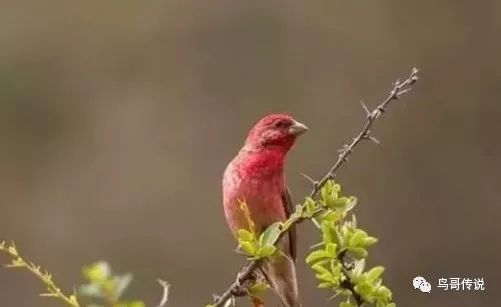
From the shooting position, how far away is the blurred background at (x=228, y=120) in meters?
5.47

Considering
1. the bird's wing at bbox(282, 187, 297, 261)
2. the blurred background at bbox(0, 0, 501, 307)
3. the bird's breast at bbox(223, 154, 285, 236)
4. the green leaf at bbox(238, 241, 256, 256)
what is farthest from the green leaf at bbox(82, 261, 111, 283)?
the blurred background at bbox(0, 0, 501, 307)

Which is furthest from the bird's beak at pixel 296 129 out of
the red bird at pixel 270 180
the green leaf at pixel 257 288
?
the green leaf at pixel 257 288

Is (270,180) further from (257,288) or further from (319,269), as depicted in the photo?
(319,269)

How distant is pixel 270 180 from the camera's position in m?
1.99

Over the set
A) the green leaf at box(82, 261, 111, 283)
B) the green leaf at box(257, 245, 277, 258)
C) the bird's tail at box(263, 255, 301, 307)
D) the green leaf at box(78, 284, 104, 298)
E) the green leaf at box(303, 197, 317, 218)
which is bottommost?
the green leaf at box(78, 284, 104, 298)

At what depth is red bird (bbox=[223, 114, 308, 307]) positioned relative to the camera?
1898 mm

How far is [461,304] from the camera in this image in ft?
17.5

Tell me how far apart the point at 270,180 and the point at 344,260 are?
96cm

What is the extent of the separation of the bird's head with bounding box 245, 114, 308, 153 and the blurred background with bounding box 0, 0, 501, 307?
3121 millimetres

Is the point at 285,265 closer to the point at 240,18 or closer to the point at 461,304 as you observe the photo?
the point at 461,304

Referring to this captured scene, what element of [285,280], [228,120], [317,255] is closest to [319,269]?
[317,255]

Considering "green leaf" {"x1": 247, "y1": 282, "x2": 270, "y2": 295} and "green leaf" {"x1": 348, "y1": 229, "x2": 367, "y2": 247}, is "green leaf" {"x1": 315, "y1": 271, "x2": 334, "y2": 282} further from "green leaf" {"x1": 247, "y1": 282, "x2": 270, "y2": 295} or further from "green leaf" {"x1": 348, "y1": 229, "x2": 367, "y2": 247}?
"green leaf" {"x1": 247, "y1": 282, "x2": 270, "y2": 295}

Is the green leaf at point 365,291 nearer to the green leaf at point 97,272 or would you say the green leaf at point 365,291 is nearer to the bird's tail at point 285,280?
the green leaf at point 97,272

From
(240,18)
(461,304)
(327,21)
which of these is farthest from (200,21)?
(461,304)
